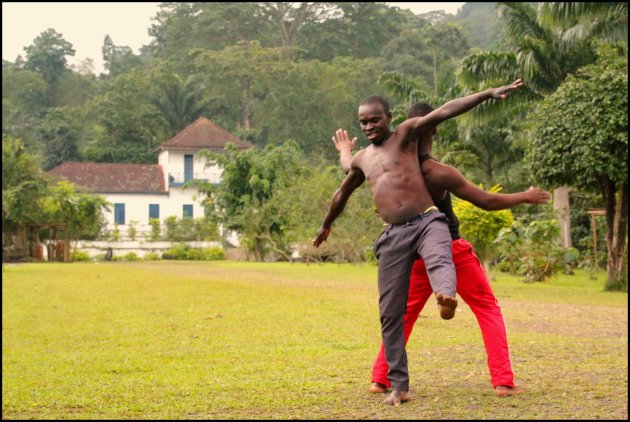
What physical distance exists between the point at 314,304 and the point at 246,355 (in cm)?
652

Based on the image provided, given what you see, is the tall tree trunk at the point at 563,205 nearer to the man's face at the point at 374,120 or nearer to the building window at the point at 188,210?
the man's face at the point at 374,120

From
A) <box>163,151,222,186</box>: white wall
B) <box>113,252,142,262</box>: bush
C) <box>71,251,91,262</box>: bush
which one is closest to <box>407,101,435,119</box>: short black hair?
<box>71,251,91,262</box>: bush

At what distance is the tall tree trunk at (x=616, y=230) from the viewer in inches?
738

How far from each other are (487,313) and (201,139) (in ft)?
182

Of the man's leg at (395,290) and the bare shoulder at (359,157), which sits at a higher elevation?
the bare shoulder at (359,157)

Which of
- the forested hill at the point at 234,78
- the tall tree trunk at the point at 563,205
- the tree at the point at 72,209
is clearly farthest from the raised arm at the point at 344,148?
the forested hill at the point at 234,78

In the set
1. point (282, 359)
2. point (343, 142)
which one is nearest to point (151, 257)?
point (282, 359)

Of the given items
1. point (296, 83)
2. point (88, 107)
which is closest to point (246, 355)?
point (296, 83)

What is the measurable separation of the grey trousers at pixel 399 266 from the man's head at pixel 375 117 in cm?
58

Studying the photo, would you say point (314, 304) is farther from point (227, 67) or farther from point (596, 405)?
point (227, 67)

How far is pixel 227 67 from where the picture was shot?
66.8 meters

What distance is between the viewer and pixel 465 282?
241 inches

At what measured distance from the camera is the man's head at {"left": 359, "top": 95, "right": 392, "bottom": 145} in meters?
5.99

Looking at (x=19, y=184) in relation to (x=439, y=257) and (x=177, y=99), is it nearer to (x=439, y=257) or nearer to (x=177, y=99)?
(x=439, y=257)
